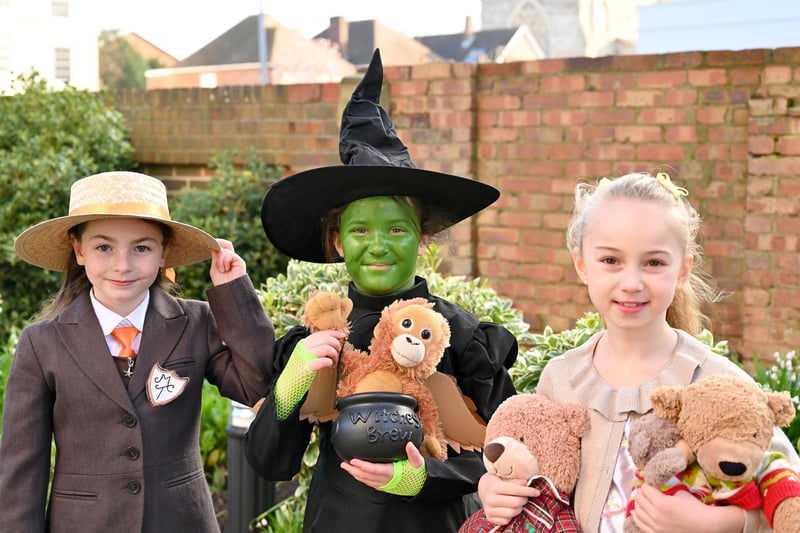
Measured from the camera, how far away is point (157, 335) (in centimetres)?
251

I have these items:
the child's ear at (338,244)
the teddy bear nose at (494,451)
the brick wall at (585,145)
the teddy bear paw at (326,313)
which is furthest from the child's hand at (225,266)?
the brick wall at (585,145)

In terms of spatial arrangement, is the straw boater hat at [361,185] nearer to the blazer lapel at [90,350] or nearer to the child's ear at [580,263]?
the child's ear at [580,263]

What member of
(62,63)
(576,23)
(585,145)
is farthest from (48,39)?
(585,145)

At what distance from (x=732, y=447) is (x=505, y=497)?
48cm

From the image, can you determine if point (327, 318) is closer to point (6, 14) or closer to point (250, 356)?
point (250, 356)

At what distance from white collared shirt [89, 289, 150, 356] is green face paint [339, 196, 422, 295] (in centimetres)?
60

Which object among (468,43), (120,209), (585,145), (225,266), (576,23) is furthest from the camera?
(576,23)

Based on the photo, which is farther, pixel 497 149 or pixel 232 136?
pixel 232 136

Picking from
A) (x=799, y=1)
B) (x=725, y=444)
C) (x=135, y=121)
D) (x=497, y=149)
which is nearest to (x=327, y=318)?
(x=725, y=444)

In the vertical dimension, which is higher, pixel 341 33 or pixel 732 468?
pixel 341 33

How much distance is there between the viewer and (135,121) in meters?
8.09

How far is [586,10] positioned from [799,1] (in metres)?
31.7

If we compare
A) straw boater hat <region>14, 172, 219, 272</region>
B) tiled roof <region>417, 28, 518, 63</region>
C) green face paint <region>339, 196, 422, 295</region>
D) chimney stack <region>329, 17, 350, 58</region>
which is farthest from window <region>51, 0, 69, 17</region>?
green face paint <region>339, 196, 422, 295</region>

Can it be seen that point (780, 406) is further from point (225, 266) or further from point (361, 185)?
point (225, 266)
